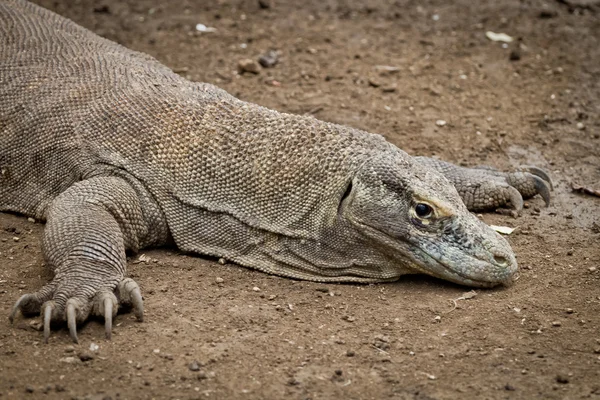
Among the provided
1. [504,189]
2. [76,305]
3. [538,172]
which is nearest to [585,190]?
[538,172]

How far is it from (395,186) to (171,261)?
1492mm

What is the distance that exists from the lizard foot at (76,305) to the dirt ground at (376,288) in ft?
0.25

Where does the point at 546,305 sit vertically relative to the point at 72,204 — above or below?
below

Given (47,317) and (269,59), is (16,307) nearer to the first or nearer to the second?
(47,317)

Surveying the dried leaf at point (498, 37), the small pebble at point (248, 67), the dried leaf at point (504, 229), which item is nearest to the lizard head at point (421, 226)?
the dried leaf at point (504, 229)

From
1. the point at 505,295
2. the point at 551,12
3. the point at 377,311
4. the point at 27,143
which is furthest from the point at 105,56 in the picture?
the point at 551,12

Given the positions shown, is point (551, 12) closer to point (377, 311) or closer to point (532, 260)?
point (532, 260)

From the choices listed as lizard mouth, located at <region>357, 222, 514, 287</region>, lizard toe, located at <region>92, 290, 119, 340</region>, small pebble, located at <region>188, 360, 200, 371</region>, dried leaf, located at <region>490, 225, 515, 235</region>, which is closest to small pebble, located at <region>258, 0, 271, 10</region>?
dried leaf, located at <region>490, 225, 515, 235</region>

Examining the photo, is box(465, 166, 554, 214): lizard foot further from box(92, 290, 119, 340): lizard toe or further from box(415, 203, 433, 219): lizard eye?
box(92, 290, 119, 340): lizard toe

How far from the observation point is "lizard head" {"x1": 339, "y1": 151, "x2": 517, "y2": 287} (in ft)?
16.4

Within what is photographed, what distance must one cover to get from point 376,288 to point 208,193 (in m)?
1.18

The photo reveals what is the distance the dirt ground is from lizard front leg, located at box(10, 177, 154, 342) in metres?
0.12

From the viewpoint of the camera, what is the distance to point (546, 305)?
502 centimetres

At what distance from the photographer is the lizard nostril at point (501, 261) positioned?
16.5 ft
